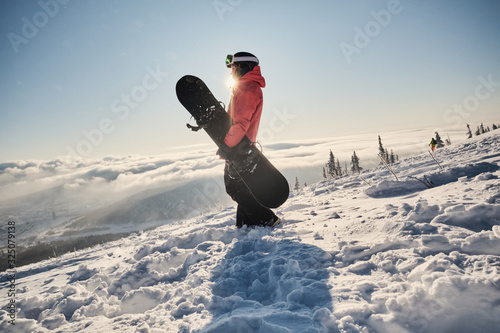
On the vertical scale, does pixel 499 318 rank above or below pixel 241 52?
below

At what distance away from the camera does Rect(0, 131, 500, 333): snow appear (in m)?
1.62

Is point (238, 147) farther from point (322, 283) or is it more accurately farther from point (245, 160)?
point (322, 283)

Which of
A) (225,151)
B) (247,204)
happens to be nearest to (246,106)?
(225,151)

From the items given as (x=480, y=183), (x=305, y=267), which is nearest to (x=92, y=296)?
(x=305, y=267)

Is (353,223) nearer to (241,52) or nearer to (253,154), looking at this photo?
(253,154)

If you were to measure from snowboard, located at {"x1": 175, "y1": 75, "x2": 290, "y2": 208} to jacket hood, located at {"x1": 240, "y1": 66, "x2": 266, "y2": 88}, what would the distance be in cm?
80

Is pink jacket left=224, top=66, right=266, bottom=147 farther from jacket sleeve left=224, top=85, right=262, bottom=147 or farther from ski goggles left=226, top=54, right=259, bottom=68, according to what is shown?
ski goggles left=226, top=54, right=259, bottom=68

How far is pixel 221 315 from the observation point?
83.2 inches

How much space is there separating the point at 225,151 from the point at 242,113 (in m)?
0.81

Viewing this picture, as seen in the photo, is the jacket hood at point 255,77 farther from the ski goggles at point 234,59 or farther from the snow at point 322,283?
the snow at point 322,283

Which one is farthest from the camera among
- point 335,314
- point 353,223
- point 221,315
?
point 353,223

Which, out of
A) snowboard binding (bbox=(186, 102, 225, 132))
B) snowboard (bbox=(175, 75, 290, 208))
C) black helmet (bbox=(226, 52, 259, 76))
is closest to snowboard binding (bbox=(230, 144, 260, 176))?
snowboard (bbox=(175, 75, 290, 208))

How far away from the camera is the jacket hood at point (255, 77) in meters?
4.69

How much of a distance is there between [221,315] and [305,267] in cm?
112
